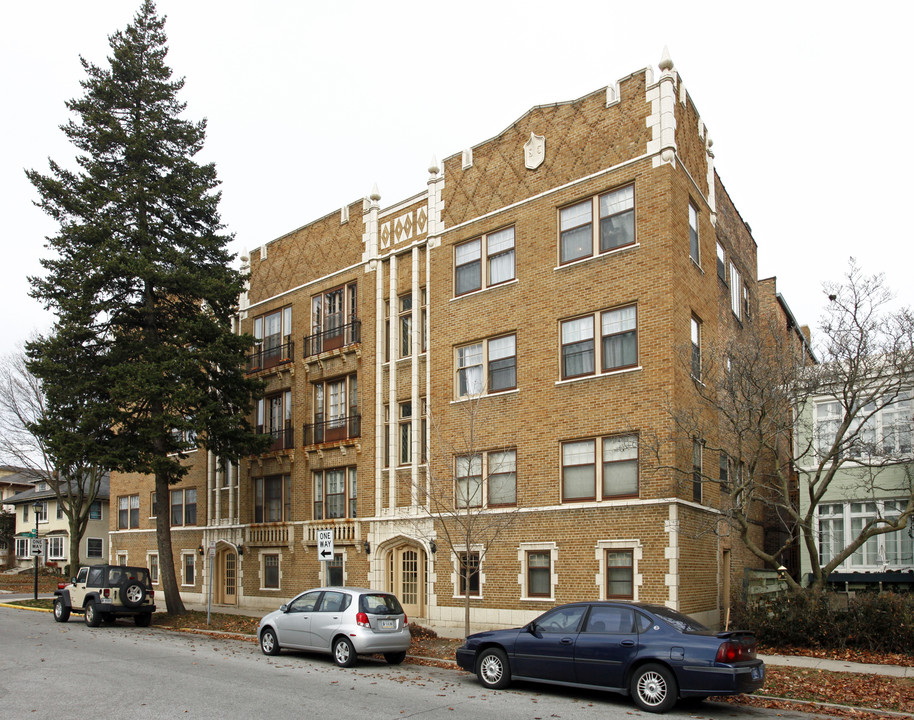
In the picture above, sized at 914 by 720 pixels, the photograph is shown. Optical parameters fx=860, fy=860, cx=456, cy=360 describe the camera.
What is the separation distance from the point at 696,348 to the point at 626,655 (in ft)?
39.5

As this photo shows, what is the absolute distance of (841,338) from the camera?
63.4ft

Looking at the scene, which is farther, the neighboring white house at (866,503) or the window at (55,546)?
the window at (55,546)

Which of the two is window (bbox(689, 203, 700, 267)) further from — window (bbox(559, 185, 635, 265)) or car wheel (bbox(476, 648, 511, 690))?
car wheel (bbox(476, 648, 511, 690))

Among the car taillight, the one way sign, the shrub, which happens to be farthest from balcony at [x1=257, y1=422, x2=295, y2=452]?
the car taillight

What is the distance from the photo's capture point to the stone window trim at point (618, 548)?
20.4m

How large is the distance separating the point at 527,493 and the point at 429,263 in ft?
26.2

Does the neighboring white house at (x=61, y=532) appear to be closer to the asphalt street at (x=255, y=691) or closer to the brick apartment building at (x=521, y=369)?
the brick apartment building at (x=521, y=369)

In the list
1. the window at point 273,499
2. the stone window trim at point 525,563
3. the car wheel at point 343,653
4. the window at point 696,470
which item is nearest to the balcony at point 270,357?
the window at point 273,499

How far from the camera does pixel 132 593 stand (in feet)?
83.4

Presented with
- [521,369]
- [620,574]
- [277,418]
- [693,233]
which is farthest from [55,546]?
[693,233]

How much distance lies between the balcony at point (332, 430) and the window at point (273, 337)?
2898mm

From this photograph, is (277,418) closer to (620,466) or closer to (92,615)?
(92,615)

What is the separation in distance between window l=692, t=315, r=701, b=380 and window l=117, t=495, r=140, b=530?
2778 centimetres

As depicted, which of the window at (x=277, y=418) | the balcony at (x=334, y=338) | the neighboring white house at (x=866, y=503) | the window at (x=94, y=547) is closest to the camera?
the neighboring white house at (x=866, y=503)
